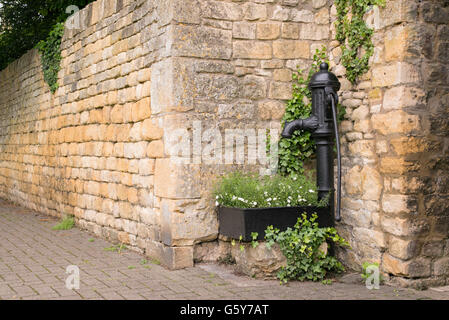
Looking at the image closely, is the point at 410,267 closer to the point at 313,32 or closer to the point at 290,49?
the point at 290,49

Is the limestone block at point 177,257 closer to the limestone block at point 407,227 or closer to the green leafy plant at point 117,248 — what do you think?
the green leafy plant at point 117,248

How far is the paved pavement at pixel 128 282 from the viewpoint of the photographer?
4.39m

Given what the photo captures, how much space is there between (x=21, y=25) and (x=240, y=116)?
11012 millimetres

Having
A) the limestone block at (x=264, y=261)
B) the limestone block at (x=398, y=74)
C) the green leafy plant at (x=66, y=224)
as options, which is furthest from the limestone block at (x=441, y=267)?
the green leafy plant at (x=66, y=224)

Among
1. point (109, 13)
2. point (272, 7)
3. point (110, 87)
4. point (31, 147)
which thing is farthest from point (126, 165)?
point (31, 147)

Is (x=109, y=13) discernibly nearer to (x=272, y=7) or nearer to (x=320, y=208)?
(x=272, y=7)

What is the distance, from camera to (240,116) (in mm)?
5598

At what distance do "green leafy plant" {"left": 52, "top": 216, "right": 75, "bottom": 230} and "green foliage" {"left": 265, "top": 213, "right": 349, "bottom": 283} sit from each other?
417cm

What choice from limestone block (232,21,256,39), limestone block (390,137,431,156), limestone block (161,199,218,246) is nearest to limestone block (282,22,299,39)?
limestone block (232,21,256,39)

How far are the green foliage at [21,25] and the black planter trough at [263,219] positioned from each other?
10027mm

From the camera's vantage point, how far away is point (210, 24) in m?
5.48

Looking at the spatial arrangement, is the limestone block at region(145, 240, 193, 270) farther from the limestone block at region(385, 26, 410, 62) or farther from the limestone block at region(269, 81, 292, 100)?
the limestone block at region(385, 26, 410, 62)

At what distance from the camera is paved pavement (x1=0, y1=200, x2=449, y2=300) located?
439cm

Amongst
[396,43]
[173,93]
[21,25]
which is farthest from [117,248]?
[21,25]
